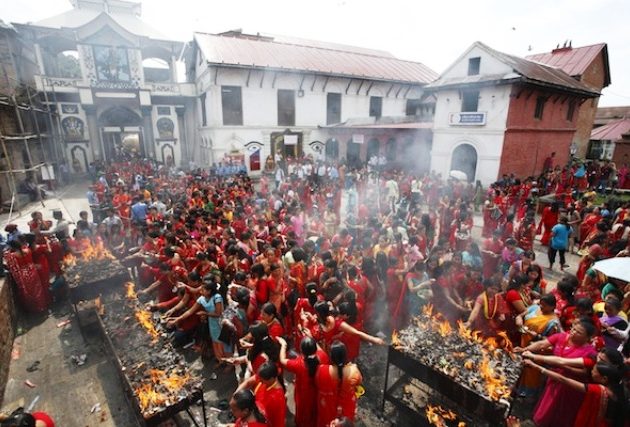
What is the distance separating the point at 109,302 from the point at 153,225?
2.46 meters

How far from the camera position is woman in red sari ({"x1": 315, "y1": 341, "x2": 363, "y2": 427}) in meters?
3.50

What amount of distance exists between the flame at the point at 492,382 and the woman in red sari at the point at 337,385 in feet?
5.16

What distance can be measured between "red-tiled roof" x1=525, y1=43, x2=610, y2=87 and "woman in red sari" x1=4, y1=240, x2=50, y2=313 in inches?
1412

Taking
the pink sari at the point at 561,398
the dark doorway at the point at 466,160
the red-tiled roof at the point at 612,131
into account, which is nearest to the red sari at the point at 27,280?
the pink sari at the point at 561,398

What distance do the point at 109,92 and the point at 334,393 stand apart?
26741 mm

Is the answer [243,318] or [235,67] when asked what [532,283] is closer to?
[243,318]

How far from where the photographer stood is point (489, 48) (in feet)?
57.3

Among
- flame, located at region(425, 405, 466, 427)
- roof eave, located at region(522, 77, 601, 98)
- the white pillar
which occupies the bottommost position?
flame, located at region(425, 405, 466, 427)

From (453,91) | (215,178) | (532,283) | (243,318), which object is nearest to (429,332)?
(532,283)

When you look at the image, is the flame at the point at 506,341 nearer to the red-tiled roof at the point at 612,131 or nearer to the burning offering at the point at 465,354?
the burning offering at the point at 465,354

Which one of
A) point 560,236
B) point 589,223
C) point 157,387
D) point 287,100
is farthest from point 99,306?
point 287,100

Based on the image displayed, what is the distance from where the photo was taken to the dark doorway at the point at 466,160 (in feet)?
62.5

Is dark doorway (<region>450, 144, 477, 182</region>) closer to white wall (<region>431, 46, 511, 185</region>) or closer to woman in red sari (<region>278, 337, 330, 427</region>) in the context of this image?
white wall (<region>431, 46, 511, 185</region>)

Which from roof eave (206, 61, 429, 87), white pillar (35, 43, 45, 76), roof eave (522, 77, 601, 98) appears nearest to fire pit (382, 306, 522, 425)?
roof eave (522, 77, 601, 98)
